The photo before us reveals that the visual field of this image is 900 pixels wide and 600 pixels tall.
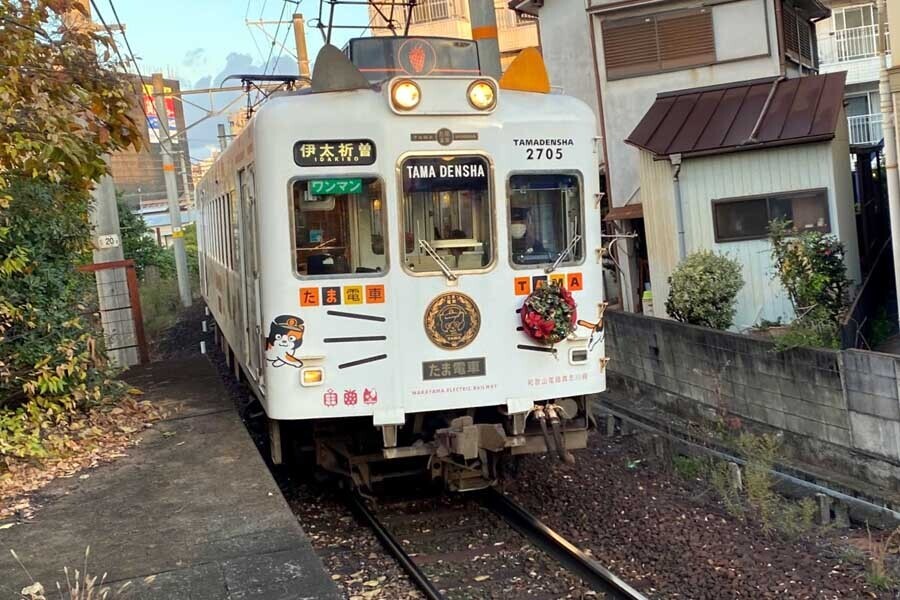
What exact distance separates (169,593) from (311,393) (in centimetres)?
204

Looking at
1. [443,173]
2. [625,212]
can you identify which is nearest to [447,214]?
[443,173]

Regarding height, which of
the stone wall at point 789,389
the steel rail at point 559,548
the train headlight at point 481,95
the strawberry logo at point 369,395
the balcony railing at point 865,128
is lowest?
the steel rail at point 559,548

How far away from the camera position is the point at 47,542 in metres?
5.06

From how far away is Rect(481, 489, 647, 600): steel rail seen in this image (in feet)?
17.5

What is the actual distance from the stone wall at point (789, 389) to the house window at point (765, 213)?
2301 millimetres

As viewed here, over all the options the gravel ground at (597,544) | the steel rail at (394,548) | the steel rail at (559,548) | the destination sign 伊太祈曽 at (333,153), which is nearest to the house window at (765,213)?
the gravel ground at (597,544)

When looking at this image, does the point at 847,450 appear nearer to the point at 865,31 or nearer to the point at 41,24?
the point at 41,24

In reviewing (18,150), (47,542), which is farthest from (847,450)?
(18,150)

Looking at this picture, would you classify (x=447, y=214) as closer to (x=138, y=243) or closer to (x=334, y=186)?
(x=334, y=186)

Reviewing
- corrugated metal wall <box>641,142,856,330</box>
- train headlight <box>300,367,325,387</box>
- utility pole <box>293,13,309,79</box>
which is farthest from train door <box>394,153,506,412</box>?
utility pole <box>293,13,309,79</box>

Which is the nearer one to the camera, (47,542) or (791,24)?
(47,542)

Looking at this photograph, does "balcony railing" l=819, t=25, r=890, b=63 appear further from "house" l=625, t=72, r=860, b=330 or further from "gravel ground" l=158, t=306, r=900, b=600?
"gravel ground" l=158, t=306, r=900, b=600

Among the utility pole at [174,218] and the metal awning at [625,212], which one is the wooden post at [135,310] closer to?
the metal awning at [625,212]

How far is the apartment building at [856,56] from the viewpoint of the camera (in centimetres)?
2367
